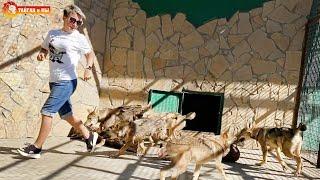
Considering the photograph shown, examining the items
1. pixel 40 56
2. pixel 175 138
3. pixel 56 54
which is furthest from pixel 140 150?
pixel 40 56

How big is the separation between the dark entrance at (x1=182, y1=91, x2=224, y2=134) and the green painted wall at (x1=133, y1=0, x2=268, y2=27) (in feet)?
5.45

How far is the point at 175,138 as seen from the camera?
6.30m

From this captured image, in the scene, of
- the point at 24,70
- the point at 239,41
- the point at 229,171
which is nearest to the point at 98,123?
the point at 24,70

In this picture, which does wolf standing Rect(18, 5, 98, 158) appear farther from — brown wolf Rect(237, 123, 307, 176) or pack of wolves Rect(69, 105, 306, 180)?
brown wolf Rect(237, 123, 307, 176)

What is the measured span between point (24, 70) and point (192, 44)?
3823 mm

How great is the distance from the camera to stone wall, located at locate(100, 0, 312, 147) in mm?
9539

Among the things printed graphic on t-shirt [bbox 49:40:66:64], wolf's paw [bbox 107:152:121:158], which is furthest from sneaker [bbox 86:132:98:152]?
printed graphic on t-shirt [bbox 49:40:66:64]

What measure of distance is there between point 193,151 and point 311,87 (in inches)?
202

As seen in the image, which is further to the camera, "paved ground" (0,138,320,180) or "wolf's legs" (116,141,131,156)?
"wolf's legs" (116,141,131,156)

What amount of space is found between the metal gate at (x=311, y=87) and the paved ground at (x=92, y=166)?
140cm

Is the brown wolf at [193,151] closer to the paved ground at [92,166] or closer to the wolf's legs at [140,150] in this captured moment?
the paved ground at [92,166]

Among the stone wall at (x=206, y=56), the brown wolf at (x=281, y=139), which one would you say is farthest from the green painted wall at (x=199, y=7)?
the brown wolf at (x=281, y=139)

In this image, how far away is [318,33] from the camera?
8.88 metres

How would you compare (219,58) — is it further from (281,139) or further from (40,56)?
(40,56)
